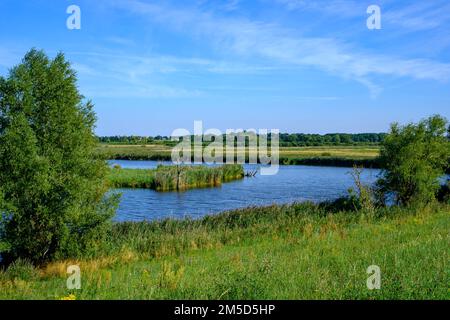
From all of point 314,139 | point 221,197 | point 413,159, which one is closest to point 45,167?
point 413,159

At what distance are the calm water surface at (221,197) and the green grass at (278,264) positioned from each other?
10.4 meters

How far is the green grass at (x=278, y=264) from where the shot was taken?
262 inches

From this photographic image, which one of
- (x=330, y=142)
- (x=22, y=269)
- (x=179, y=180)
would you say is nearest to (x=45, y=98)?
(x=22, y=269)

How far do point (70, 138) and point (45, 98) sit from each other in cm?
156

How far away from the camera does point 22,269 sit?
39.0 ft

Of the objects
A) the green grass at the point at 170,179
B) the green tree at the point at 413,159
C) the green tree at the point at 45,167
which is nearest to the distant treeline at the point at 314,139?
the green grass at the point at 170,179

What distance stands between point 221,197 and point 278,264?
29.2 metres

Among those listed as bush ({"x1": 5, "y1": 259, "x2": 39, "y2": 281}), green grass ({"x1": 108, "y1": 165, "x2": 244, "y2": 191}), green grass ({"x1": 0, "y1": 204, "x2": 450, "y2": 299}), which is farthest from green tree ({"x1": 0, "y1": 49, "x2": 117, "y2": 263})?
green grass ({"x1": 108, "y1": 165, "x2": 244, "y2": 191})

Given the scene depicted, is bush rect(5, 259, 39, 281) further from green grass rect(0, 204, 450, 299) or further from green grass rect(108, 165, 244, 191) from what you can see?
green grass rect(108, 165, 244, 191)

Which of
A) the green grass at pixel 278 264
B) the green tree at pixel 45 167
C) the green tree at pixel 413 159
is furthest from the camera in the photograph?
the green tree at pixel 413 159

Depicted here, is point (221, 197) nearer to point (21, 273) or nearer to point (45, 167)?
point (45, 167)

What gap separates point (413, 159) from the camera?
23.6 meters

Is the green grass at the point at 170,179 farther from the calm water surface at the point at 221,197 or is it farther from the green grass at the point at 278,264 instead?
the green grass at the point at 278,264

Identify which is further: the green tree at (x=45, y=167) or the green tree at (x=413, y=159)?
the green tree at (x=413, y=159)
